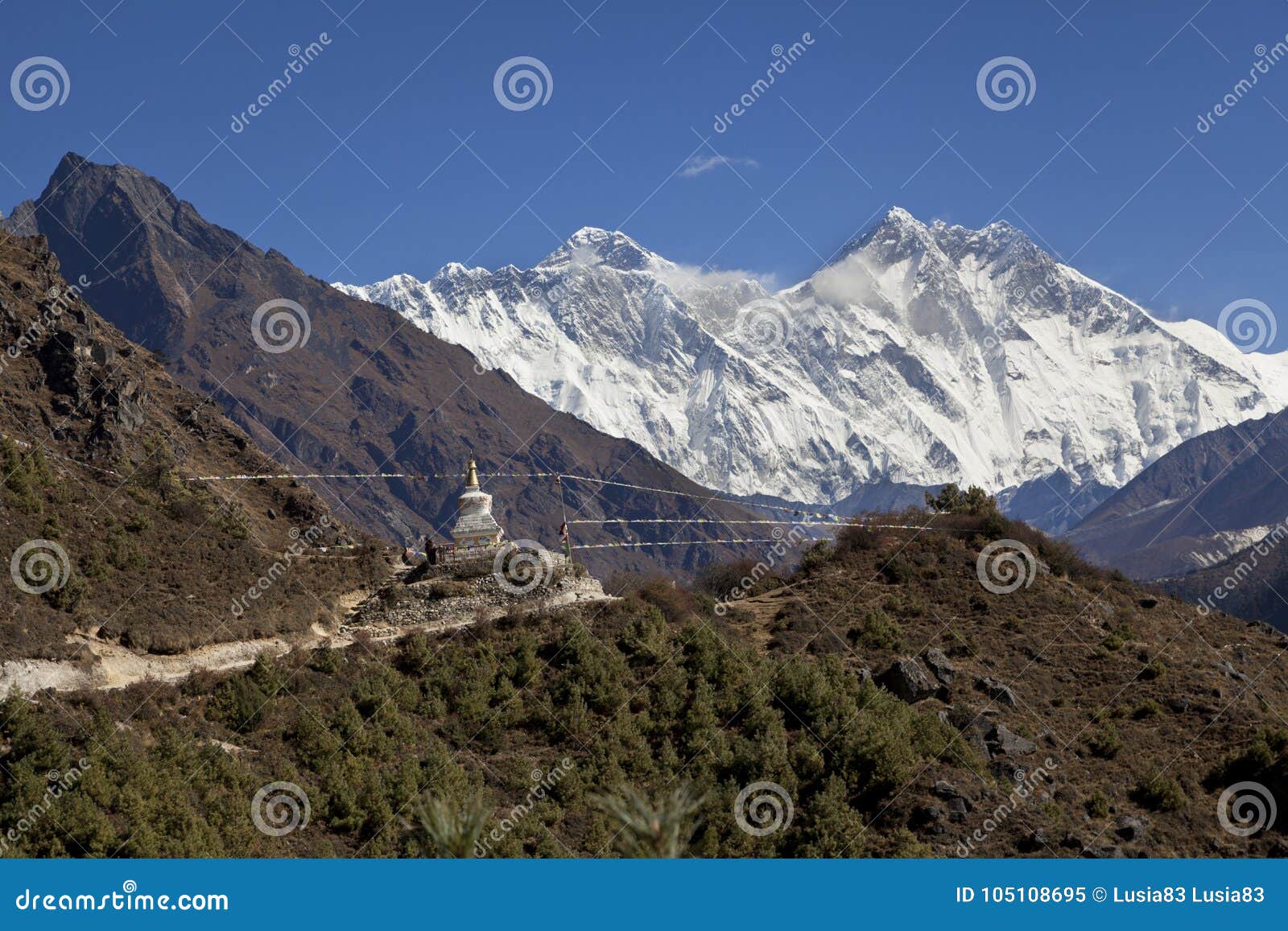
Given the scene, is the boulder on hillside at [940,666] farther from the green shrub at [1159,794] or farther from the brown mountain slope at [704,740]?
the green shrub at [1159,794]

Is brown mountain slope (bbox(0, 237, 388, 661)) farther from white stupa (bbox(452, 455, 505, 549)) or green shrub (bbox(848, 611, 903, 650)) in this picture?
green shrub (bbox(848, 611, 903, 650))

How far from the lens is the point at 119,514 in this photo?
4503 cm

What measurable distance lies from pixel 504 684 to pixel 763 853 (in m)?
10.2

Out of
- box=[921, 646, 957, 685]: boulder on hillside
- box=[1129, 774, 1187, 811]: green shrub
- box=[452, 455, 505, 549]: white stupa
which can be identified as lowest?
box=[452, 455, 505, 549]: white stupa

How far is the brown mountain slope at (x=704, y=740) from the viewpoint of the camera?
102 ft

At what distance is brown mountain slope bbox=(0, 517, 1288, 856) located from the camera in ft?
102

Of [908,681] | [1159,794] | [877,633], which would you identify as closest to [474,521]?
[877,633]

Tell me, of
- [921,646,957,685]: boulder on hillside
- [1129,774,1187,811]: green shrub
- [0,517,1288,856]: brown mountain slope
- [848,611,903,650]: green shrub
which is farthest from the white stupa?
[1129,774,1187,811]: green shrub

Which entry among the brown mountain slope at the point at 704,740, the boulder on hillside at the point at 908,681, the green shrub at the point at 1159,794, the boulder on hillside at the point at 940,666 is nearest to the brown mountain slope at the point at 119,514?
the brown mountain slope at the point at 704,740

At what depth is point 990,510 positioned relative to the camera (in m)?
58.5

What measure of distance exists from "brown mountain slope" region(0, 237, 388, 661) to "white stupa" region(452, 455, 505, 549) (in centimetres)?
520

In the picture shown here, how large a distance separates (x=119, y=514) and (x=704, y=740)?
22631 millimetres

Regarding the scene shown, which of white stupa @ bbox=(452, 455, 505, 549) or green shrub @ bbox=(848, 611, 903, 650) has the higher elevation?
green shrub @ bbox=(848, 611, 903, 650)

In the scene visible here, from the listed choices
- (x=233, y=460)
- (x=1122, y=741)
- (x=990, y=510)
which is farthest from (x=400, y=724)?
(x=233, y=460)
